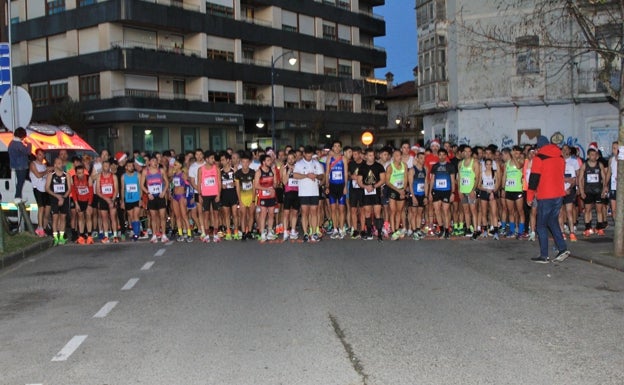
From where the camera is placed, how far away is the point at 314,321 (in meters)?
7.77

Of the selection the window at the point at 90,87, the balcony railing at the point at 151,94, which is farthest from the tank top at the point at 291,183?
the window at the point at 90,87

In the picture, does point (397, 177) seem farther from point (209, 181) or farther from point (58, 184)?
point (58, 184)

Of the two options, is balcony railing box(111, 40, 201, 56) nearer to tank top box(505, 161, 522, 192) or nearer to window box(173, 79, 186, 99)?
window box(173, 79, 186, 99)

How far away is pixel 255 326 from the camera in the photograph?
299 inches

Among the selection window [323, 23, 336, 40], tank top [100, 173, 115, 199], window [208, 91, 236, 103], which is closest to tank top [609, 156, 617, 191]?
tank top [100, 173, 115, 199]

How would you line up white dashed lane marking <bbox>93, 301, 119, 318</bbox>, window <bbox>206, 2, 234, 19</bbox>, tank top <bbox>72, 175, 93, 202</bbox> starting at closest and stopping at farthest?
white dashed lane marking <bbox>93, 301, 119, 318</bbox>
tank top <bbox>72, 175, 93, 202</bbox>
window <bbox>206, 2, 234, 19</bbox>

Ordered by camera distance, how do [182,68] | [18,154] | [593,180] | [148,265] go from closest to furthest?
[148,265], [18,154], [593,180], [182,68]

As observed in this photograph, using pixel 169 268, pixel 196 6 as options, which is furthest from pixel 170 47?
pixel 169 268

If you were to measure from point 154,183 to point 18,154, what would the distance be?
3157mm

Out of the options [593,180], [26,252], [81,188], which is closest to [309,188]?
[81,188]

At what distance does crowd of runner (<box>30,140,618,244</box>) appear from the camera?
15852 millimetres

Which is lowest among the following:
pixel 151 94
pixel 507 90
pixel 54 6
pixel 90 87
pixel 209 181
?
pixel 209 181

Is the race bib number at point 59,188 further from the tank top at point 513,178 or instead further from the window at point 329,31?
the window at point 329,31

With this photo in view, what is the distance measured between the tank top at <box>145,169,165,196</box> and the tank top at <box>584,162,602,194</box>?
996cm
